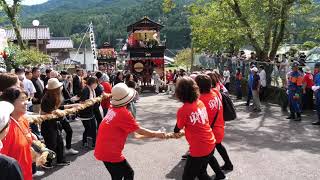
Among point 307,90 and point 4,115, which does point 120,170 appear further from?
point 307,90

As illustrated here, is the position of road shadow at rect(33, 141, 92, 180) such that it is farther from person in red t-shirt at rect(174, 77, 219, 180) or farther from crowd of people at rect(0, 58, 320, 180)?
person in red t-shirt at rect(174, 77, 219, 180)

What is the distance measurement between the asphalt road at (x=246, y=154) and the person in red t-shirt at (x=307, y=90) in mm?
1478

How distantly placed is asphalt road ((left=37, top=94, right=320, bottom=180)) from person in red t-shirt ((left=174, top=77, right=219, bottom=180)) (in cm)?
207

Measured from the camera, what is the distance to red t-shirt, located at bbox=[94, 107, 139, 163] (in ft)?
17.6

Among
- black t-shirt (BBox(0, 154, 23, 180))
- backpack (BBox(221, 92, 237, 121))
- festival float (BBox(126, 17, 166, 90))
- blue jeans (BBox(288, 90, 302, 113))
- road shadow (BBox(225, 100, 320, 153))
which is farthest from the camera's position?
festival float (BBox(126, 17, 166, 90))

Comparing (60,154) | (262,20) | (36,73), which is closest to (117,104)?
(60,154)

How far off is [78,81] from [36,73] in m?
3.47

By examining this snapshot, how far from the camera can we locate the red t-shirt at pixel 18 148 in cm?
409

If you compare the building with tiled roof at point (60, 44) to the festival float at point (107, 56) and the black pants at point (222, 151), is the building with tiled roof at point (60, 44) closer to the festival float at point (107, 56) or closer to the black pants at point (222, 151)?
the festival float at point (107, 56)

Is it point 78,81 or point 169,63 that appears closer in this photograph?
point 78,81

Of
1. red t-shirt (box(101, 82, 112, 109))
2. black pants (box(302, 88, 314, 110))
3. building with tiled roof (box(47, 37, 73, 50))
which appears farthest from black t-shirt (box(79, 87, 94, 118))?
building with tiled roof (box(47, 37, 73, 50))

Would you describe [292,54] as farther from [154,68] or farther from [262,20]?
[154,68]

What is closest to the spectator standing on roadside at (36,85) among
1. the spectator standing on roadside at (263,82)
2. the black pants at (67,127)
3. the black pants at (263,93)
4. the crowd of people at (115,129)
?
the crowd of people at (115,129)

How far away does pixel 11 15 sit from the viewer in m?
26.7
